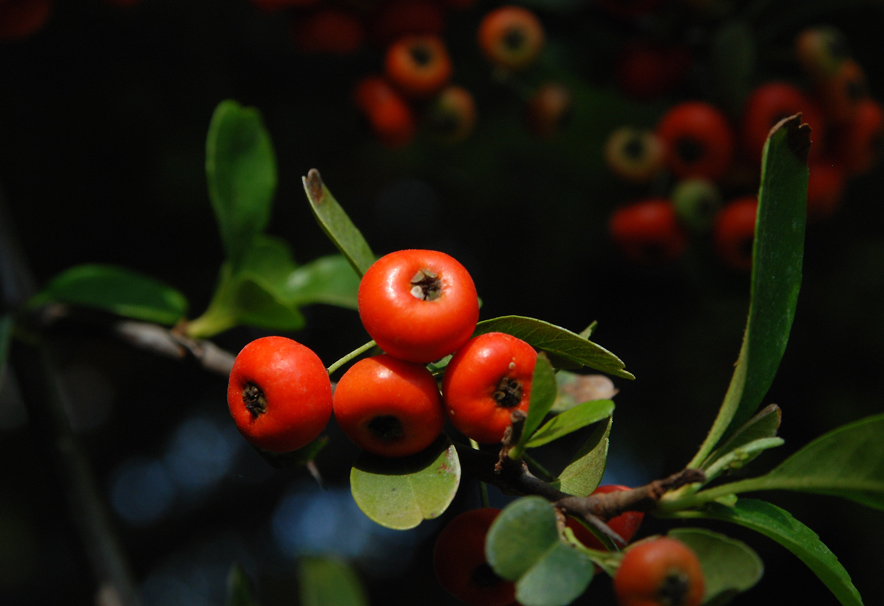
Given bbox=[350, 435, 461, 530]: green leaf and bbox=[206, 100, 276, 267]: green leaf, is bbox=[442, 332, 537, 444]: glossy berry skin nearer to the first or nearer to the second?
bbox=[350, 435, 461, 530]: green leaf

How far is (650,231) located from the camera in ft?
6.02

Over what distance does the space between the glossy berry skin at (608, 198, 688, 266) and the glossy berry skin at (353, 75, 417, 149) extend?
2.01 feet

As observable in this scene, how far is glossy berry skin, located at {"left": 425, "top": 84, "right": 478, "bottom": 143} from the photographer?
1.79 metres

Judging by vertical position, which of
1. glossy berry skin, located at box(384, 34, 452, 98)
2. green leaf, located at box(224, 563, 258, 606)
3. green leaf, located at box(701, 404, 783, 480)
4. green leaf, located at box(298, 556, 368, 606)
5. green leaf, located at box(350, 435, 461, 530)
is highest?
glossy berry skin, located at box(384, 34, 452, 98)

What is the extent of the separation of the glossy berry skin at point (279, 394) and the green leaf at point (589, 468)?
0.25 metres

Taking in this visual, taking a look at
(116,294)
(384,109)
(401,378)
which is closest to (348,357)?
(401,378)

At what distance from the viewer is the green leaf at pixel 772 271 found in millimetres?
671

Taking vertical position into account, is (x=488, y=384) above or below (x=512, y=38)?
below

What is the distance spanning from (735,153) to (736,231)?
0.76ft

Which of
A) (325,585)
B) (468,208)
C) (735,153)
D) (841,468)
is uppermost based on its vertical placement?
(735,153)

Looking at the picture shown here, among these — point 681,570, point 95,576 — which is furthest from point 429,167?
point 681,570

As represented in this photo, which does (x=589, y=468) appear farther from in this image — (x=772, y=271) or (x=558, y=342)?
(x=772, y=271)

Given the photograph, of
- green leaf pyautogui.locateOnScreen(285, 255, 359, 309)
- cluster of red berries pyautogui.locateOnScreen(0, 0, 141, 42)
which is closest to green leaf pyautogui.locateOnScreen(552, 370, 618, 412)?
green leaf pyautogui.locateOnScreen(285, 255, 359, 309)

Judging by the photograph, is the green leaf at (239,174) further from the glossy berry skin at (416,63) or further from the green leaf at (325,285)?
the glossy berry skin at (416,63)
